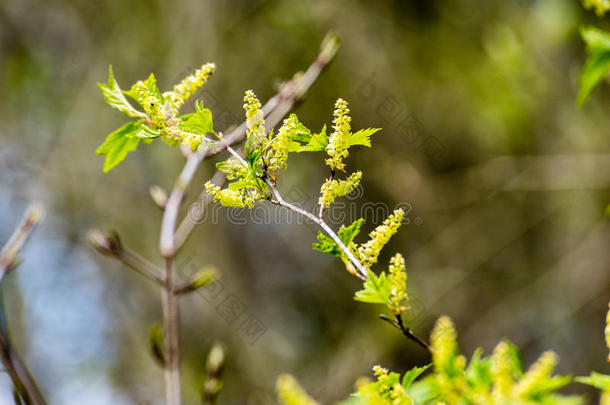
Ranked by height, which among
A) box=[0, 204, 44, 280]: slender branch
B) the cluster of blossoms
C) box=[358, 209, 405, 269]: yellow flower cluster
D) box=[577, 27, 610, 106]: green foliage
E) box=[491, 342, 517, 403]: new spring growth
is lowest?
box=[491, 342, 517, 403]: new spring growth

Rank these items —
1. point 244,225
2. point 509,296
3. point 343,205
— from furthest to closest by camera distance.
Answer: point 244,225
point 509,296
point 343,205

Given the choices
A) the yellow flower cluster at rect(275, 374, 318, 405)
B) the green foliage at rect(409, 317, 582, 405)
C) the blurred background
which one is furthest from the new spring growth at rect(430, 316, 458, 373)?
the blurred background

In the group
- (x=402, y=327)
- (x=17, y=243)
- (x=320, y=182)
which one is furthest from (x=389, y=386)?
(x=320, y=182)

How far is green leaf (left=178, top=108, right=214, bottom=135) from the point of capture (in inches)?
43.2

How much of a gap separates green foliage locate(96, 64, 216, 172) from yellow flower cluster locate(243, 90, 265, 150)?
8 centimetres

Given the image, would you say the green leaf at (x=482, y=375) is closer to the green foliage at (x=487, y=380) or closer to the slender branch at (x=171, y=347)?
the green foliage at (x=487, y=380)

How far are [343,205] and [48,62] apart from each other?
412 cm

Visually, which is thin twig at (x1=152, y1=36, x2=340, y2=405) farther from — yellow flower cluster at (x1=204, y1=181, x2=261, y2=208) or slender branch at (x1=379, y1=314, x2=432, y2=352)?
slender branch at (x1=379, y1=314, x2=432, y2=352)

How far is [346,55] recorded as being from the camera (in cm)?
552

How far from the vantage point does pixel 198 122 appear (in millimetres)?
1111

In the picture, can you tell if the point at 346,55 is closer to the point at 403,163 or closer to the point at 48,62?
the point at 403,163

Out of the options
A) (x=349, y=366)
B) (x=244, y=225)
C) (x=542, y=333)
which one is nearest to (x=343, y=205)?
(x=244, y=225)

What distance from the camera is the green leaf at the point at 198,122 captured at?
1.10m

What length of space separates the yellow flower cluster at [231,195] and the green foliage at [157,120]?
4.7 inches
